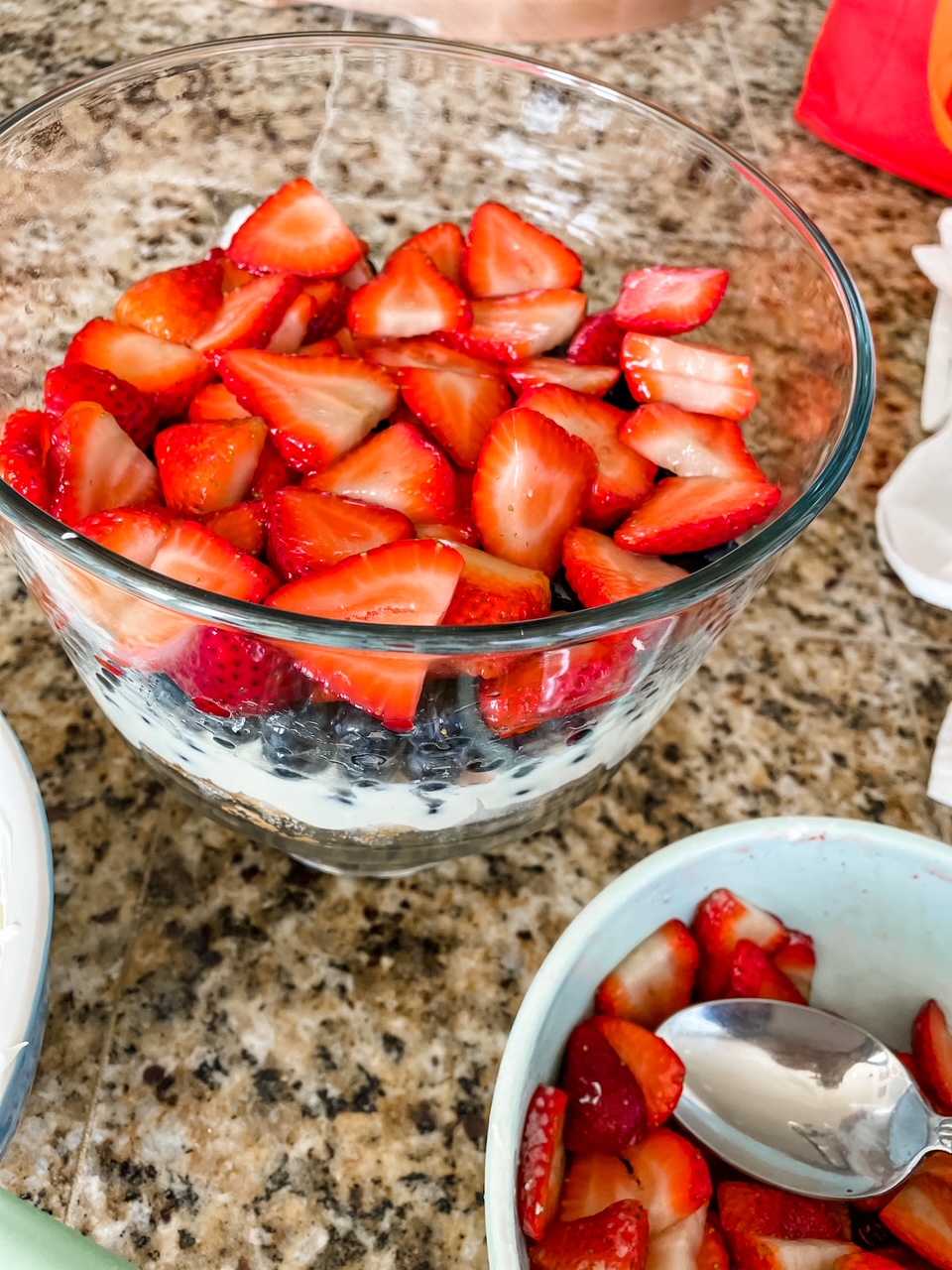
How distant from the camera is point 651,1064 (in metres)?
0.54

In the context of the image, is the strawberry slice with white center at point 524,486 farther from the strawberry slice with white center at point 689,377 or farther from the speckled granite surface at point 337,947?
the speckled granite surface at point 337,947

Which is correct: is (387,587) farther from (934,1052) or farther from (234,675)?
(934,1052)

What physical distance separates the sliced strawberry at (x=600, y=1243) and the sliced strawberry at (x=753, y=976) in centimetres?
14

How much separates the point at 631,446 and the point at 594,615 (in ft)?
0.81

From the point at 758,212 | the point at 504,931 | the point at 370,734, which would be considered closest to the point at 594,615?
the point at 370,734

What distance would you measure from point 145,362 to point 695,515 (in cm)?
35

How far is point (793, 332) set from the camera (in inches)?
27.7

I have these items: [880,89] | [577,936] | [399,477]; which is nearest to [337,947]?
[577,936]

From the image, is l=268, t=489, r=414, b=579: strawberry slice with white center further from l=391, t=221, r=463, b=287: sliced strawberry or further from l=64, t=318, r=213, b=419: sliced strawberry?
l=391, t=221, r=463, b=287: sliced strawberry

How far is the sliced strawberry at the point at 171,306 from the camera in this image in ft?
2.24

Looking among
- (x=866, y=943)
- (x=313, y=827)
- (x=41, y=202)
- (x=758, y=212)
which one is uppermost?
(x=41, y=202)

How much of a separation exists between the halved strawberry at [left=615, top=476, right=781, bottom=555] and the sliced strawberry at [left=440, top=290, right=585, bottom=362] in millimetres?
166

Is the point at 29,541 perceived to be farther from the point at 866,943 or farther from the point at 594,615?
the point at 866,943

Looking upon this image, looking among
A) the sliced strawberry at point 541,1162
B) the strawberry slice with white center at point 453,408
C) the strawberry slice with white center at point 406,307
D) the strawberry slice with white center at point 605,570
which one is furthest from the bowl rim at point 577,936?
the strawberry slice with white center at point 406,307
